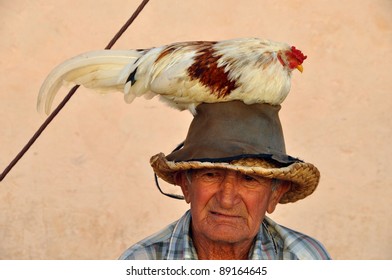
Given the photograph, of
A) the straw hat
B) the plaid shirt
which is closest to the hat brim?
the straw hat

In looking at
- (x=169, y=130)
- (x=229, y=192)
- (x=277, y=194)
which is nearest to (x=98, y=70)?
(x=229, y=192)

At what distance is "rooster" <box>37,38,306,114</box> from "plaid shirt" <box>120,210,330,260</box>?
47cm

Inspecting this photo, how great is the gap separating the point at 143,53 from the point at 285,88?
50 cm

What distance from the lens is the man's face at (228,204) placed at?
3750 millimetres

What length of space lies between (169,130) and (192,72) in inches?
128

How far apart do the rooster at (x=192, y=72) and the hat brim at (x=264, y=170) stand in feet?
0.66

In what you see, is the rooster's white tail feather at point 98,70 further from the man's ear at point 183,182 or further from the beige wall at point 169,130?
the beige wall at point 169,130

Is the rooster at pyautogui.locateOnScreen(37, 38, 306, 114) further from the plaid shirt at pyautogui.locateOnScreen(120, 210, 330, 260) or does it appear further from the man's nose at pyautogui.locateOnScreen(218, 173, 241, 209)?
the plaid shirt at pyautogui.locateOnScreen(120, 210, 330, 260)

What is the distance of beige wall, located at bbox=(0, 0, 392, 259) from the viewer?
6.93 m

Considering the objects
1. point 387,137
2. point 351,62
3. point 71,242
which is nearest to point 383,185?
point 387,137

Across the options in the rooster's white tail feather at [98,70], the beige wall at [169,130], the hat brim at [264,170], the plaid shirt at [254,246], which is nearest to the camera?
the hat brim at [264,170]

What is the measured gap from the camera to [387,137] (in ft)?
23.0

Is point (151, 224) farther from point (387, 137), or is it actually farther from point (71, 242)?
point (387, 137)

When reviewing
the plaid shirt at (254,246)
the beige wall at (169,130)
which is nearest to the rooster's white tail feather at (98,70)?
the plaid shirt at (254,246)
